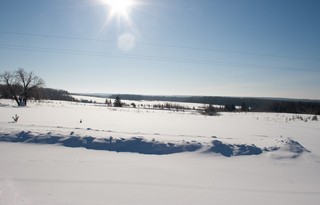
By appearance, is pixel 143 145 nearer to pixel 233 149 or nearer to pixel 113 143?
pixel 113 143

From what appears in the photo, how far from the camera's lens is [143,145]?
29.3 ft

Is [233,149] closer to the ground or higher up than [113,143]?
closer to the ground

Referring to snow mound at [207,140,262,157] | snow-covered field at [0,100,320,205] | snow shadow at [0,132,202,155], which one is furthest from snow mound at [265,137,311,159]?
snow shadow at [0,132,202,155]

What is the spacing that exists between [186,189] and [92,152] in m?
3.91

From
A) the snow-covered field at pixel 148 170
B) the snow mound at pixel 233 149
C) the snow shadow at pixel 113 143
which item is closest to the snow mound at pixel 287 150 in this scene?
the snow-covered field at pixel 148 170

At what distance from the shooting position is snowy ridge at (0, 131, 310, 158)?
870 cm

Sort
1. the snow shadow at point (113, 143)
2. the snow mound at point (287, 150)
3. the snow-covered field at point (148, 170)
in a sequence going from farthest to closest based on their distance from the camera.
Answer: the snow shadow at point (113, 143), the snow mound at point (287, 150), the snow-covered field at point (148, 170)

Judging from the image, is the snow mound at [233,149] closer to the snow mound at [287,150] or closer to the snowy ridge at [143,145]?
the snowy ridge at [143,145]

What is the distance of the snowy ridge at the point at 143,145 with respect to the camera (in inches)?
342

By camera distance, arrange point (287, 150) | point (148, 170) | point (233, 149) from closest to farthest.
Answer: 1. point (148, 170)
2. point (287, 150)
3. point (233, 149)

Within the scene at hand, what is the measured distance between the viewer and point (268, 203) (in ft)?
15.6

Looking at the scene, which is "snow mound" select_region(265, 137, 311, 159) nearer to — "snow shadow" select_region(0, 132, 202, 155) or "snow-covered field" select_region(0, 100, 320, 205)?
"snow-covered field" select_region(0, 100, 320, 205)

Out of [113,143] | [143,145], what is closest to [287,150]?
[143,145]

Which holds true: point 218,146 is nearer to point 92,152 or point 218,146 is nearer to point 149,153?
point 149,153
